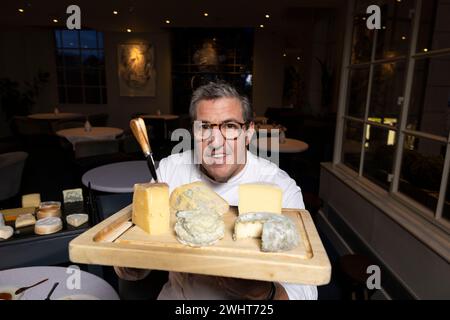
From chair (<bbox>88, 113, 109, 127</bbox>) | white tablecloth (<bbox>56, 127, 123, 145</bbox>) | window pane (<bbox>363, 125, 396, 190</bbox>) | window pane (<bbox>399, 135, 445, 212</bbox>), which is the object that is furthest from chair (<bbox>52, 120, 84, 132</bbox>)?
window pane (<bbox>399, 135, 445, 212</bbox>)

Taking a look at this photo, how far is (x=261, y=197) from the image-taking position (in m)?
0.86

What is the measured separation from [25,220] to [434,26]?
286 cm

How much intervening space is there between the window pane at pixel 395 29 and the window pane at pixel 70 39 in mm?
9333

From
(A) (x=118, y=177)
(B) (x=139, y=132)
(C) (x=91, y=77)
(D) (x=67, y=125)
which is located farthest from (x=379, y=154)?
(C) (x=91, y=77)

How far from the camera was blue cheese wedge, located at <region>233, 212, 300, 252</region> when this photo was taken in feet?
2.33

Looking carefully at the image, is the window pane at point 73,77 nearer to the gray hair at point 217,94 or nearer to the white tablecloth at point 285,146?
the white tablecloth at point 285,146

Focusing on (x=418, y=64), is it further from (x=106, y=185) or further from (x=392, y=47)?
(x=106, y=185)

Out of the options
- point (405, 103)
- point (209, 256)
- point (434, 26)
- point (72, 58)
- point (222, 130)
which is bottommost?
point (209, 256)

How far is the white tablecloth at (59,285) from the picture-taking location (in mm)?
1090

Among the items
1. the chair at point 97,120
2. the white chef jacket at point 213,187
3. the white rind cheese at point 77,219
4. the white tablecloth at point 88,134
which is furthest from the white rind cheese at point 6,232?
the chair at point 97,120

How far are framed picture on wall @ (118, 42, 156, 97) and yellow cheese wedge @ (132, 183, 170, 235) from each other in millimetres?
9828

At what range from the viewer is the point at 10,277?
118cm

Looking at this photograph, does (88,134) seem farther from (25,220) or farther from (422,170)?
(422,170)

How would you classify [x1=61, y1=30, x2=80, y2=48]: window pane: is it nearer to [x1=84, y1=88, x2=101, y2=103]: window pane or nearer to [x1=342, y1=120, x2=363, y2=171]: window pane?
[x1=84, y1=88, x2=101, y2=103]: window pane
